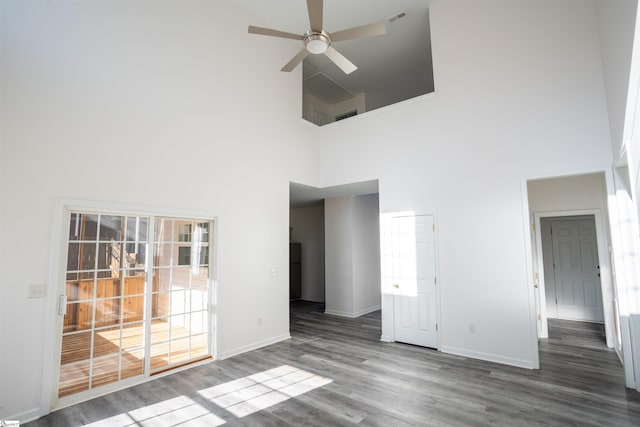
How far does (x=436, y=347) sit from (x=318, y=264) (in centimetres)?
466

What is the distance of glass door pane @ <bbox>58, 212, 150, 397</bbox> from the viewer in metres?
3.10

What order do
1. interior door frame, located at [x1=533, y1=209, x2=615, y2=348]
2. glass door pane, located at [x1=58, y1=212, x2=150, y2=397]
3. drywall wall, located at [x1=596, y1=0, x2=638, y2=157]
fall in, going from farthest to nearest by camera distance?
interior door frame, located at [x1=533, y1=209, x2=615, y2=348] < glass door pane, located at [x1=58, y1=212, x2=150, y2=397] < drywall wall, located at [x1=596, y1=0, x2=638, y2=157]

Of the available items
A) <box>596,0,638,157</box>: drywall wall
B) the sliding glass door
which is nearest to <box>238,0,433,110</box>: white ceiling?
<box>596,0,638,157</box>: drywall wall

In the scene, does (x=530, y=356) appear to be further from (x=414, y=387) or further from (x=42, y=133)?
(x=42, y=133)

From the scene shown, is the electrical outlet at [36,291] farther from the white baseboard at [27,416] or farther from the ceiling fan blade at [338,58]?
the ceiling fan blade at [338,58]

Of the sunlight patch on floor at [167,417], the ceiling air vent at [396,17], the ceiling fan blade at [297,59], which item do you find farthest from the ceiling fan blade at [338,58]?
the sunlight patch on floor at [167,417]

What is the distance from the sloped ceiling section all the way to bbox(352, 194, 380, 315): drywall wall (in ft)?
9.45

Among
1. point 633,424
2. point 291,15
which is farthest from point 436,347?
point 291,15

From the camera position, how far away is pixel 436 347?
455 cm

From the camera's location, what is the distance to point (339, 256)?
7145 mm

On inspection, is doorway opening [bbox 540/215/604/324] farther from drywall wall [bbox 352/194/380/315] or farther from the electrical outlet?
the electrical outlet

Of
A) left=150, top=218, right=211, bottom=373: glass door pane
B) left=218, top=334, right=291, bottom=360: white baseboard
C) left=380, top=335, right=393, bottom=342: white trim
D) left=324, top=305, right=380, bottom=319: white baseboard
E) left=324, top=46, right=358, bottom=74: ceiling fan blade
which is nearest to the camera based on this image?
left=324, top=46, right=358, bottom=74: ceiling fan blade

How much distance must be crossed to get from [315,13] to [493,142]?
301 cm

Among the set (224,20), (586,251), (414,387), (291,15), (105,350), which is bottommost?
(414,387)
